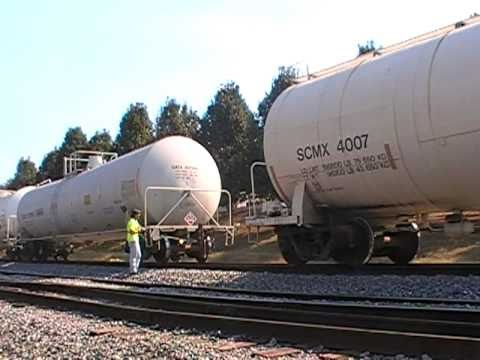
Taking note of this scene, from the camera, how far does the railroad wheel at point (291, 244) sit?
44.7 ft

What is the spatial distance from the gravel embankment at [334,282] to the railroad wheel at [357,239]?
1314mm

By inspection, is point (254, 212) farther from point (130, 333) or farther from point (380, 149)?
point (130, 333)

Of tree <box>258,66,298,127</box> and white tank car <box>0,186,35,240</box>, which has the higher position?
tree <box>258,66,298,127</box>

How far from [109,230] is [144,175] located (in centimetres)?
262

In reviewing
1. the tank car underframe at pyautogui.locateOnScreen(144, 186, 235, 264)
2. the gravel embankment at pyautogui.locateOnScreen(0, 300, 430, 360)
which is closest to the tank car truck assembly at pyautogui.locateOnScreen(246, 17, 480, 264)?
the tank car underframe at pyautogui.locateOnScreen(144, 186, 235, 264)

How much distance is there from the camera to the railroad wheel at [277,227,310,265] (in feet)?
44.7

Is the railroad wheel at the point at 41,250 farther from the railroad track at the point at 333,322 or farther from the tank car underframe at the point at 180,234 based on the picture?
the railroad track at the point at 333,322

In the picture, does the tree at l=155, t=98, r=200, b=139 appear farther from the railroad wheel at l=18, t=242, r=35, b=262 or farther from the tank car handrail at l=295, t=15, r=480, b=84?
the tank car handrail at l=295, t=15, r=480, b=84

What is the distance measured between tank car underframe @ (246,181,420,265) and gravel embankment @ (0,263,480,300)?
1.32 metres

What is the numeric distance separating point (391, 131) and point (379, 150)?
45cm

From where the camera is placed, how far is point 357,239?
12578 millimetres

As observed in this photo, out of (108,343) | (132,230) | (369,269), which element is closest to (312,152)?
(369,269)

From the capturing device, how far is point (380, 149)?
11.1m

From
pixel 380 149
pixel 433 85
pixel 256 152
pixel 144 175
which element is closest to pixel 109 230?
pixel 144 175
